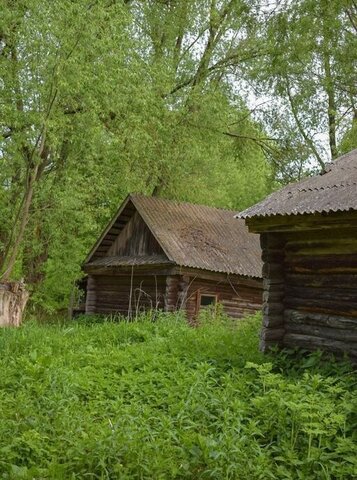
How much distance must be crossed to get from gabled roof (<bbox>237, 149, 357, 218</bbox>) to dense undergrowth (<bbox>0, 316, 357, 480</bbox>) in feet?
7.11

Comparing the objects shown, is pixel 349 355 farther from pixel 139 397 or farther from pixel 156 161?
pixel 156 161

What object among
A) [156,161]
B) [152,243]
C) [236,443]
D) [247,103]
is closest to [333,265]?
[236,443]

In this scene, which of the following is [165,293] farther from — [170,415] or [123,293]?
[170,415]

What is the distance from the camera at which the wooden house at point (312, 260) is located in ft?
28.5

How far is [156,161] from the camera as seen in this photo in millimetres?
21375

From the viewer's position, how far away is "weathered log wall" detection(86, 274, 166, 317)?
18.3 meters

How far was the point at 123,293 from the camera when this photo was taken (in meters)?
19.9

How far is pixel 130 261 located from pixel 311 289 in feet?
32.1

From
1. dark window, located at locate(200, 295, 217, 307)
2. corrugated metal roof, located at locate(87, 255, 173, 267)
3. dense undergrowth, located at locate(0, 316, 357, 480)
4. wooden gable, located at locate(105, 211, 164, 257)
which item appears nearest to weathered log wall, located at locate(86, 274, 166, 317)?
corrugated metal roof, located at locate(87, 255, 173, 267)

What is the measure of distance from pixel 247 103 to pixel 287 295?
15.6 meters

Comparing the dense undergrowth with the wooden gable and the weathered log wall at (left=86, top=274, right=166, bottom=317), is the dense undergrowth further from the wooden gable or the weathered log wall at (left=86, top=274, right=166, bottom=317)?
the wooden gable

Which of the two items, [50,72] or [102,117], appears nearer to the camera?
[50,72]

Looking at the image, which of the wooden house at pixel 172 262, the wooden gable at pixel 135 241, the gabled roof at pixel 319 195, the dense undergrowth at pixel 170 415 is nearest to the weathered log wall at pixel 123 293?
the wooden house at pixel 172 262

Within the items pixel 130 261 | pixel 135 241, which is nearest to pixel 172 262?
pixel 130 261
